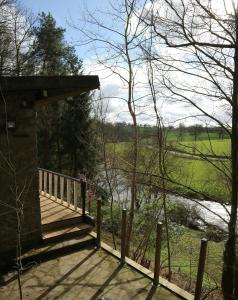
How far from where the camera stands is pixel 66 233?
288 inches

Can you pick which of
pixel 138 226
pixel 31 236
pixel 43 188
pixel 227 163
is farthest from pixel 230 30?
pixel 138 226

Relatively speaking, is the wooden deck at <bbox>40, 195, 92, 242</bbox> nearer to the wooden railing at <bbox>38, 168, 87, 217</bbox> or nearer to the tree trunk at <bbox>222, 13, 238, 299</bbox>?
the wooden railing at <bbox>38, 168, 87, 217</bbox>

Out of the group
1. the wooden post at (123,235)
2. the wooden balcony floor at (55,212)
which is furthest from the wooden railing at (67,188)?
the wooden post at (123,235)

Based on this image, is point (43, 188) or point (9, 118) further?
point (43, 188)

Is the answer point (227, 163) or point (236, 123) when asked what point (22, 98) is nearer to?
point (236, 123)

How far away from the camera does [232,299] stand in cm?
691

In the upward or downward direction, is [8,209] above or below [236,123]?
below

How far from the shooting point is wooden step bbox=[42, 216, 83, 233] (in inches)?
289

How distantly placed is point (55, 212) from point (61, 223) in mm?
579

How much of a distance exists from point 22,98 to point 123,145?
32.0 ft

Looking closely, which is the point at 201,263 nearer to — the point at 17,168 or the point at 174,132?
the point at 17,168

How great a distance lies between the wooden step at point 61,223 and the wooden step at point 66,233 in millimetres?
94

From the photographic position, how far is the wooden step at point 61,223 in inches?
289

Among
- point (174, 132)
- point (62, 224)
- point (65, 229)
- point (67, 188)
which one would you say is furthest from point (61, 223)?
point (174, 132)
